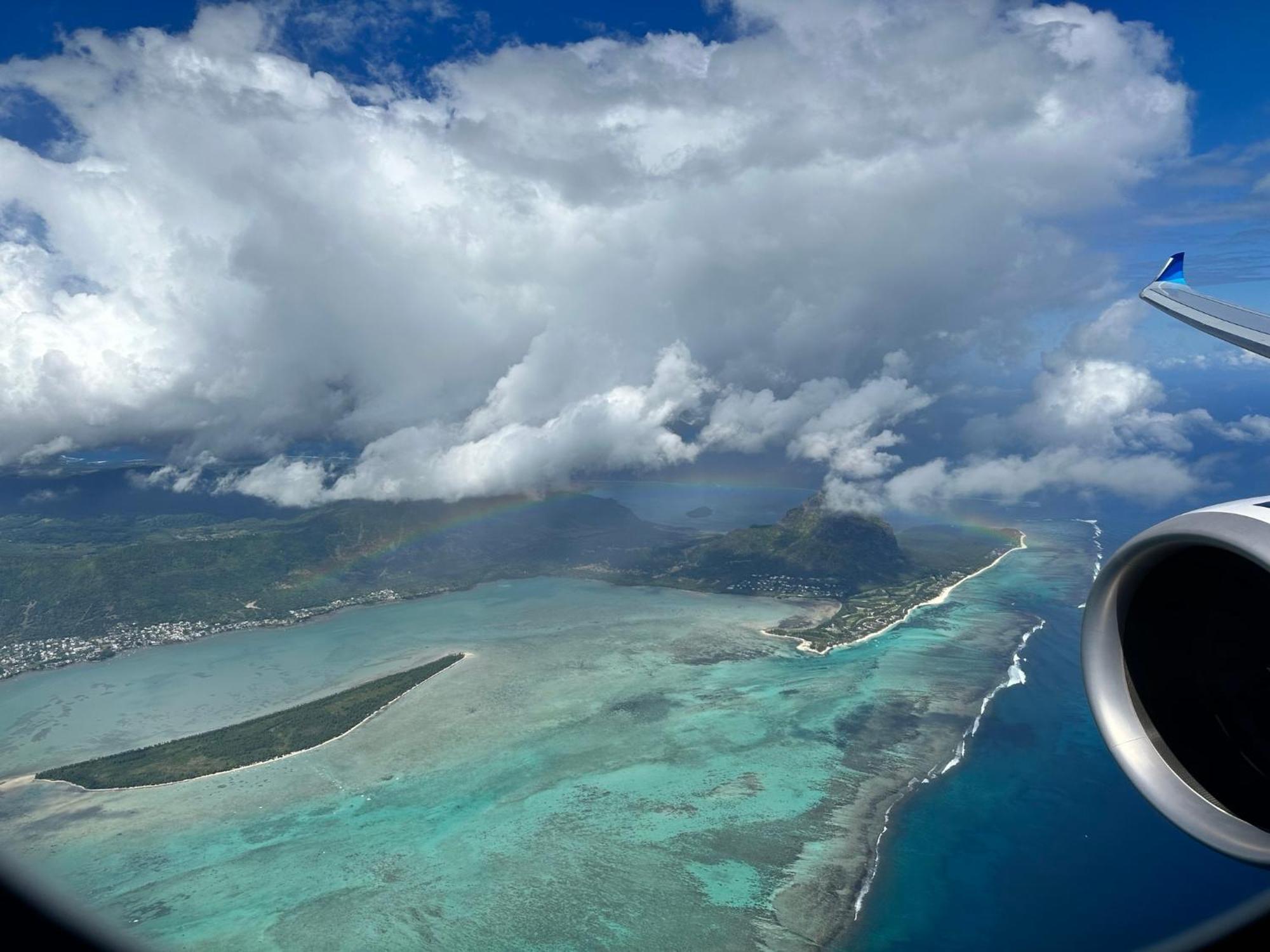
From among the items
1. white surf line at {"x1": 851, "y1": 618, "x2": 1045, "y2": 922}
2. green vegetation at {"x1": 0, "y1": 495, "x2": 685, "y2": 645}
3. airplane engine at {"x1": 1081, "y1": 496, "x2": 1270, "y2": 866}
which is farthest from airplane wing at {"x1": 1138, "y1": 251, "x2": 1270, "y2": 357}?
green vegetation at {"x1": 0, "y1": 495, "x2": 685, "y2": 645}

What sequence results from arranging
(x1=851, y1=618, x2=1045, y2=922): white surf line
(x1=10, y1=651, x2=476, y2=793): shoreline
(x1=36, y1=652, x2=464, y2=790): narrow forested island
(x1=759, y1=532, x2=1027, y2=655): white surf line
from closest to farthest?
(x1=851, y1=618, x2=1045, y2=922): white surf line
(x1=10, y1=651, x2=476, y2=793): shoreline
(x1=36, y1=652, x2=464, y2=790): narrow forested island
(x1=759, y1=532, x2=1027, y2=655): white surf line

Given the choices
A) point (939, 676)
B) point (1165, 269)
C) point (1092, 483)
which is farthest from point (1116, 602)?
point (1092, 483)

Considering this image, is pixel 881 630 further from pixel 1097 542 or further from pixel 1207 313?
pixel 1207 313

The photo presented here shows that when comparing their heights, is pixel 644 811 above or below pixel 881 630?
above

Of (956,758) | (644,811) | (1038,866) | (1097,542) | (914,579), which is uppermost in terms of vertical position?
(644,811)

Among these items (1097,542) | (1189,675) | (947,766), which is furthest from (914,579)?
(1189,675)

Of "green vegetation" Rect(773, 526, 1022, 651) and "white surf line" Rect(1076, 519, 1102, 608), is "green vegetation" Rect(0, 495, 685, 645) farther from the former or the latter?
"white surf line" Rect(1076, 519, 1102, 608)
